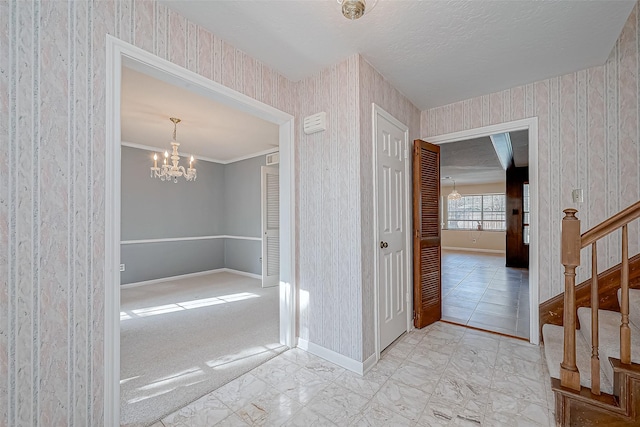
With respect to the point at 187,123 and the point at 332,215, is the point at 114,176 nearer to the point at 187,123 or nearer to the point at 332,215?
the point at 332,215

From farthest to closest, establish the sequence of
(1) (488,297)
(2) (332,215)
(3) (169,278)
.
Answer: (3) (169,278) < (1) (488,297) < (2) (332,215)

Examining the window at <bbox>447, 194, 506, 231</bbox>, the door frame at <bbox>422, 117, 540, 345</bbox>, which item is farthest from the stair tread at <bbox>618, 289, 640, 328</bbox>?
the window at <bbox>447, 194, 506, 231</bbox>

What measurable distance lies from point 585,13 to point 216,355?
3.73m

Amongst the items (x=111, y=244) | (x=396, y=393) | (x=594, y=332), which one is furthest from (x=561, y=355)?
(x=111, y=244)

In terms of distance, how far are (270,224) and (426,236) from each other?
2816 mm

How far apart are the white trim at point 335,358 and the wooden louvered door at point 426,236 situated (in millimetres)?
1094

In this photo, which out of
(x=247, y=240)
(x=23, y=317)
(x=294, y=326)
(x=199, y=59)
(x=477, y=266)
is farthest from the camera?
(x=477, y=266)

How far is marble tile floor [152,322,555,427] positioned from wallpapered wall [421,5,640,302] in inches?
38.7

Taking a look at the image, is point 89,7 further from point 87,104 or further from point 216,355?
point 216,355

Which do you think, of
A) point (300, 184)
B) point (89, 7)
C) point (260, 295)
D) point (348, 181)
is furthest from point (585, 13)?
point (260, 295)

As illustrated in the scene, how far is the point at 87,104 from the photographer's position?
135 centimetres

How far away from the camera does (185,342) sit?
262cm

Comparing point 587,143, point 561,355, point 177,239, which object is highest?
point 587,143

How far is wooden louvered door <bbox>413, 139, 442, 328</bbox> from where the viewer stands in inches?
114
